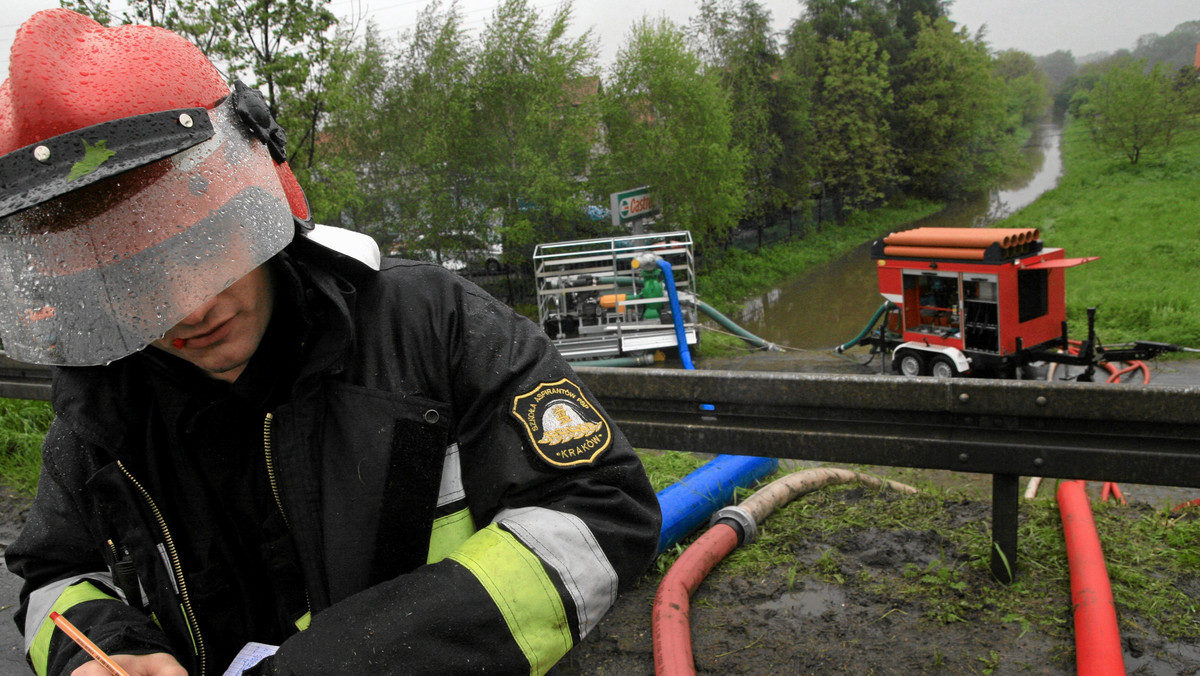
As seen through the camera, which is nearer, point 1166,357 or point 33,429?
point 33,429

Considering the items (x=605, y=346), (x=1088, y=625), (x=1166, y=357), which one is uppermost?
(x=1088, y=625)

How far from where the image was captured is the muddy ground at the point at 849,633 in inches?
82.8

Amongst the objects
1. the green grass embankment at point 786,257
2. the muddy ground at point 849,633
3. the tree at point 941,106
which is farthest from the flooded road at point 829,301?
the muddy ground at point 849,633

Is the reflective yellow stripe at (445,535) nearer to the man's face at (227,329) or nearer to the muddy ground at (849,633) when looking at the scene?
the man's face at (227,329)

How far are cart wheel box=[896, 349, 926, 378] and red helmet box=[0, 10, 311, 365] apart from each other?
1263cm

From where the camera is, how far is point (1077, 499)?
106 inches

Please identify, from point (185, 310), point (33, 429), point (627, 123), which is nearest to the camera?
point (185, 310)

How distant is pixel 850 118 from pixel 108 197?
131 ft

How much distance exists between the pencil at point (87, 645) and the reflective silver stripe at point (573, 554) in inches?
25.8

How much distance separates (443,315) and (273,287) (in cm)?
31

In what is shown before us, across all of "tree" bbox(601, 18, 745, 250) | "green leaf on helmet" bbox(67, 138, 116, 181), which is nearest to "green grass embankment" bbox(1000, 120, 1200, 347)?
"tree" bbox(601, 18, 745, 250)

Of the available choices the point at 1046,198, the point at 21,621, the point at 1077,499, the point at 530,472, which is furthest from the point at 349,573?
the point at 1046,198

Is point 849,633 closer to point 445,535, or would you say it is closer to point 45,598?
point 445,535

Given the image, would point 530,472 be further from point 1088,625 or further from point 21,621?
point 1088,625
